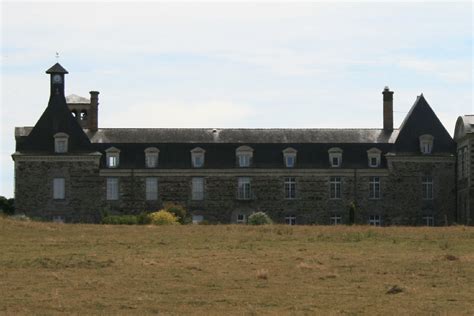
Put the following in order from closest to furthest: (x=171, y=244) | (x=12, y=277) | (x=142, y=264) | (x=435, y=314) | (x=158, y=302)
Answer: (x=435, y=314), (x=158, y=302), (x=12, y=277), (x=142, y=264), (x=171, y=244)

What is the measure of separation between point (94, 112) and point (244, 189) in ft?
33.0

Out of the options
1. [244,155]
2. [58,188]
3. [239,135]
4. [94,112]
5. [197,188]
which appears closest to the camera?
[58,188]

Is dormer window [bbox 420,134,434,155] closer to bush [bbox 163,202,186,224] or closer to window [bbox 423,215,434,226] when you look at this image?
window [bbox 423,215,434,226]

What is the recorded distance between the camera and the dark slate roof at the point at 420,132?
218 ft

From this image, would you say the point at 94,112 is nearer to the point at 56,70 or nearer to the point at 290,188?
the point at 56,70

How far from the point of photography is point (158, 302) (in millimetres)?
22594

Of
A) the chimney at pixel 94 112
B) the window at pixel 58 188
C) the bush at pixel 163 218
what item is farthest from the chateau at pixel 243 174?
the bush at pixel 163 218

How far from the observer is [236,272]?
89.4 feet

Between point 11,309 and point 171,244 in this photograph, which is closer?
point 11,309

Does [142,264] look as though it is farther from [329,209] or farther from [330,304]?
[329,209]

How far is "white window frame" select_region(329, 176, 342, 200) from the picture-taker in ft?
219

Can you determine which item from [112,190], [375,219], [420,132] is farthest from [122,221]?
[420,132]

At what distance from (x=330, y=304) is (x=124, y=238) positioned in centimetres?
1560

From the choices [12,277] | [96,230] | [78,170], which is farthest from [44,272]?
[78,170]
